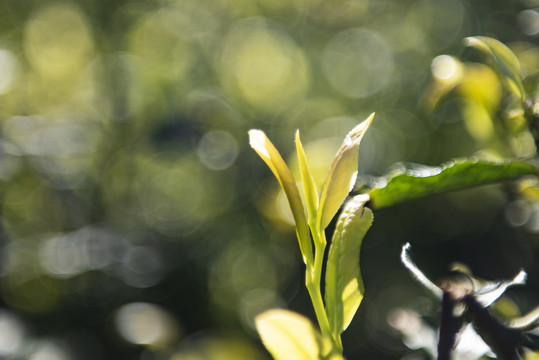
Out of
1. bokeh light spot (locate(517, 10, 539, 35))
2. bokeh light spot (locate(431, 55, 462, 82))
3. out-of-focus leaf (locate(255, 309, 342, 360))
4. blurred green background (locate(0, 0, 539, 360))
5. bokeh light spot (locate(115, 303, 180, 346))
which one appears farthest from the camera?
blurred green background (locate(0, 0, 539, 360))

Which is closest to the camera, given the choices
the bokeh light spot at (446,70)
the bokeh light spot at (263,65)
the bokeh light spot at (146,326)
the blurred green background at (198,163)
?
the bokeh light spot at (446,70)

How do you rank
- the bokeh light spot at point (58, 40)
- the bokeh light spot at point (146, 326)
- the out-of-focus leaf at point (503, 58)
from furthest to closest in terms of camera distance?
A: the bokeh light spot at point (58, 40), the bokeh light spot at point (146, 326), the out-of-focus leaf at point (503, 58)

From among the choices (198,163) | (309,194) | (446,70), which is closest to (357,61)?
(198,163)

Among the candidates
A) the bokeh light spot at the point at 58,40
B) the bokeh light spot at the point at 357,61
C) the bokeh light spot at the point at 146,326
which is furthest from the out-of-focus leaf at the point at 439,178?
the bokeh light spot at the point at 357,61

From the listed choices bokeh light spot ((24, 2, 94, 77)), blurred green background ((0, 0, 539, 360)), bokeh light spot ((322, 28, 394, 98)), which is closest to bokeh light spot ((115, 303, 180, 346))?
blurred green background ((0, 0, 539, 360))

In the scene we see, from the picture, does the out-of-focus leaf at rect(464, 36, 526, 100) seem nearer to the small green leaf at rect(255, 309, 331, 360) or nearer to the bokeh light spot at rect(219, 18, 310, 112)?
the small green leaf at rect(255, 309, 331, 360)

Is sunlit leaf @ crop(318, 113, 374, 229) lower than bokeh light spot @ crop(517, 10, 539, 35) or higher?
higher

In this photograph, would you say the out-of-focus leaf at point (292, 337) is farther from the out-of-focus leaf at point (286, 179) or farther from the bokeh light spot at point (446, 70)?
the bokeh light spot at point (446, 70)

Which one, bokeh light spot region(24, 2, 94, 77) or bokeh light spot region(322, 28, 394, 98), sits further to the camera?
bokeh light spot region(322, 28, 394, 98)
